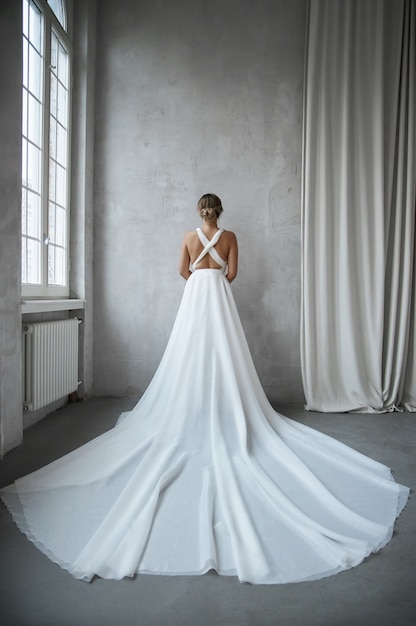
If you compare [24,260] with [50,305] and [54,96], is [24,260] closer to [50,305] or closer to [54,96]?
[50,305]

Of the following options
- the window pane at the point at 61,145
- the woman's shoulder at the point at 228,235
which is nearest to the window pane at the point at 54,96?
the window pane at the point at 61,145

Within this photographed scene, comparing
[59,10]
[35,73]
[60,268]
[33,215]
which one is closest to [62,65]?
[59,10]

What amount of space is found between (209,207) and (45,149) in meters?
1.47

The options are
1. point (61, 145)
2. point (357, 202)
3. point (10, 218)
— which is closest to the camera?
point (10, 218)

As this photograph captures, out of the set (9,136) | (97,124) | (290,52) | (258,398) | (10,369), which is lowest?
(258,398)

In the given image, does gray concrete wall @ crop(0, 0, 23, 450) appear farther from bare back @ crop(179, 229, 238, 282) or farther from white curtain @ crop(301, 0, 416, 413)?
white curtain @ crop(301, 0, 416, 413)

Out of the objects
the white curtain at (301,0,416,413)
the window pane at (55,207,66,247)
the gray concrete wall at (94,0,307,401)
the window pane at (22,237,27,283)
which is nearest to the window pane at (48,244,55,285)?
the window pane at (55,207,66,247)

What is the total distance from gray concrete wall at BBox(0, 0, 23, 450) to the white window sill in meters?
0.21

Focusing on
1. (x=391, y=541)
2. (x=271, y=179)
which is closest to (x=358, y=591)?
(x=391, y=541)

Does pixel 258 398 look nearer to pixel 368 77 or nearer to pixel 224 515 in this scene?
pixel 224 515

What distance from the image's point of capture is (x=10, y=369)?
3.09 metres

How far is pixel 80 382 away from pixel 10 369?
4.61 ft

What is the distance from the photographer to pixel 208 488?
228cm

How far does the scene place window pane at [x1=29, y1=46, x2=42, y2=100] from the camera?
3686mm
